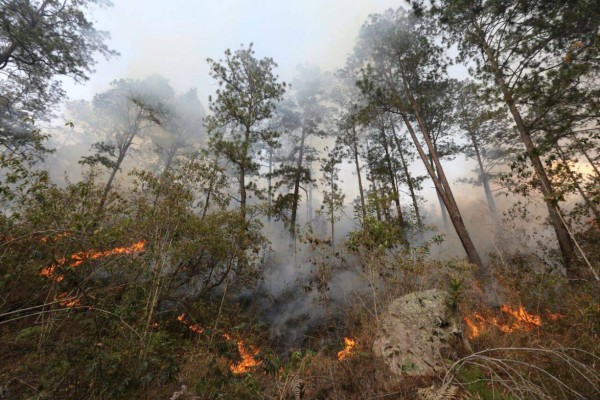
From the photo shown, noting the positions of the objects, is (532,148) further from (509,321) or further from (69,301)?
(69,301)

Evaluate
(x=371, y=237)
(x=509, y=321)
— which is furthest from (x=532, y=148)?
(x=371, y=237)

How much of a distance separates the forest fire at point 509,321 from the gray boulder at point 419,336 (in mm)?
1283

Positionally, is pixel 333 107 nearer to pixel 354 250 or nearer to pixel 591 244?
pixel 354 250

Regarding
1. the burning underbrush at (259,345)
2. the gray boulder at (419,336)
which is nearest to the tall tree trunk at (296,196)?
the burning underbrush at (259,345)

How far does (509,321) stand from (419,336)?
3.38m

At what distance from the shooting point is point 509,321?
7.20 m

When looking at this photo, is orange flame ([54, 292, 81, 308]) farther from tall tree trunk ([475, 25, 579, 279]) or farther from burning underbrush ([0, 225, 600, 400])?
tall tree trunk ([475, 25, 579, 279])

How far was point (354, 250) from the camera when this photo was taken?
8.90 metres

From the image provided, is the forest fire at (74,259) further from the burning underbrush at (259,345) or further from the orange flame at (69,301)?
the orange flame at (69,301)

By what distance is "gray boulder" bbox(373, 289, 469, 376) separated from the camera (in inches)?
216

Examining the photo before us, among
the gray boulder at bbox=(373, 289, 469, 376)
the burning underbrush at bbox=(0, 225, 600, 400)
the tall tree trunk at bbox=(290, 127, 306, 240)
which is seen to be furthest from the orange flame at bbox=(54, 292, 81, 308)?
the tall tree trunk at bbox=(290, 127, 306, 240)

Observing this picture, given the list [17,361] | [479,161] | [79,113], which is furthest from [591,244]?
[79,113]

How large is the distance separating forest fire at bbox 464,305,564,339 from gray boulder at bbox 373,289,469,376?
1.28 metres

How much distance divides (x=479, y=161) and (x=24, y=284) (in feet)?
82.5
